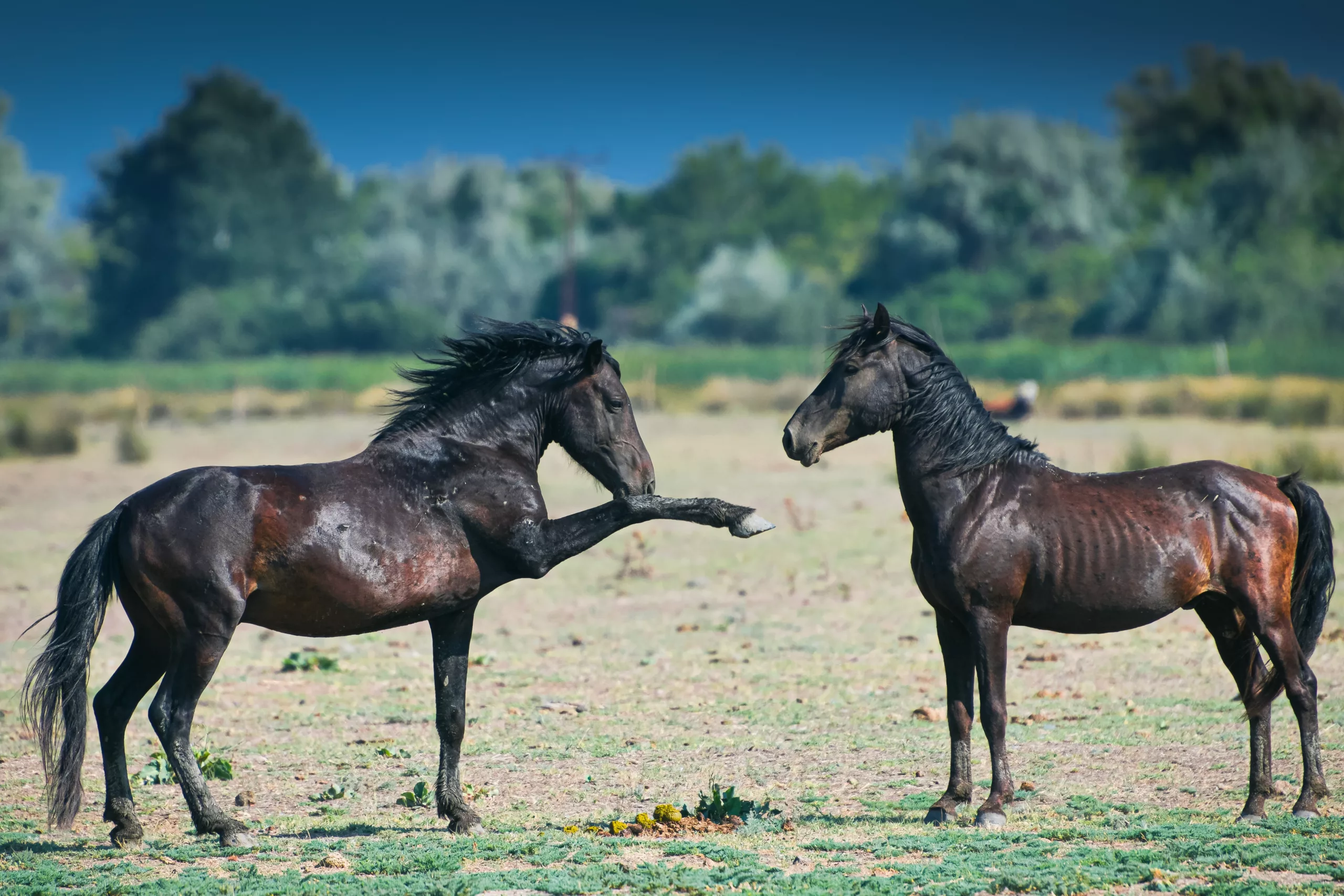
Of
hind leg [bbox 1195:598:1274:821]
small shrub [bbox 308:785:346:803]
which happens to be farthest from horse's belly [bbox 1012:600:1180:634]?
small shrub [bbox 308:785:346:803]

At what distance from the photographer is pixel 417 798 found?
783cm

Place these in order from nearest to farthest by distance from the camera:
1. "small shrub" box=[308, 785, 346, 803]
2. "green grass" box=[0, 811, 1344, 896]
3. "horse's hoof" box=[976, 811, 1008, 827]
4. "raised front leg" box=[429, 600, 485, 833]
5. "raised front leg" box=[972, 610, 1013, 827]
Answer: "green grass" box=[0, 811, 1344, 896] → "horse's hoof" box=[976, 811, 1008, 827] → "raised front leg" box=[972, 610, 1013, 827] → "raised front leg" box=[429, 600, 485, 833] → "small shrub" box=[308, 785, 346, 803]

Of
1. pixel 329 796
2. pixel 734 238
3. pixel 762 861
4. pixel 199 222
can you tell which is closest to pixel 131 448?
pixel 329 796

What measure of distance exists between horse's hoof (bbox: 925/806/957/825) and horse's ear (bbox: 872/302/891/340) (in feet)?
7.84

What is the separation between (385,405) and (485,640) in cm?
529

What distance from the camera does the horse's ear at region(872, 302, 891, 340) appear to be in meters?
7.23

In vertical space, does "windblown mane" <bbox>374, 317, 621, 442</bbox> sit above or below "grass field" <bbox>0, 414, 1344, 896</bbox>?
above

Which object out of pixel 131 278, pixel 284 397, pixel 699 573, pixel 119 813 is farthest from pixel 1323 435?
pixel 131 278

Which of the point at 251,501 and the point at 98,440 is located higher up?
the point at 98,440

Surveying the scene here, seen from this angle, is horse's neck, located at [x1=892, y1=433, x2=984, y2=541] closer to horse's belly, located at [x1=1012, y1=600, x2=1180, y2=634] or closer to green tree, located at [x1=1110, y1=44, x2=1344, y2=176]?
horse's belly, located at [x1=1012, y1=600, x2=1180, y2=634]

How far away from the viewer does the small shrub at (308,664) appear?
11.8 m

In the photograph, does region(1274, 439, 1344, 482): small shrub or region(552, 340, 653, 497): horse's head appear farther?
region(1274, 439, 1344, 482): small shrub

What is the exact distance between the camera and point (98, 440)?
32.2m

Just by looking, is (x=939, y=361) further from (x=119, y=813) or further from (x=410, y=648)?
(x=410, y=648)
